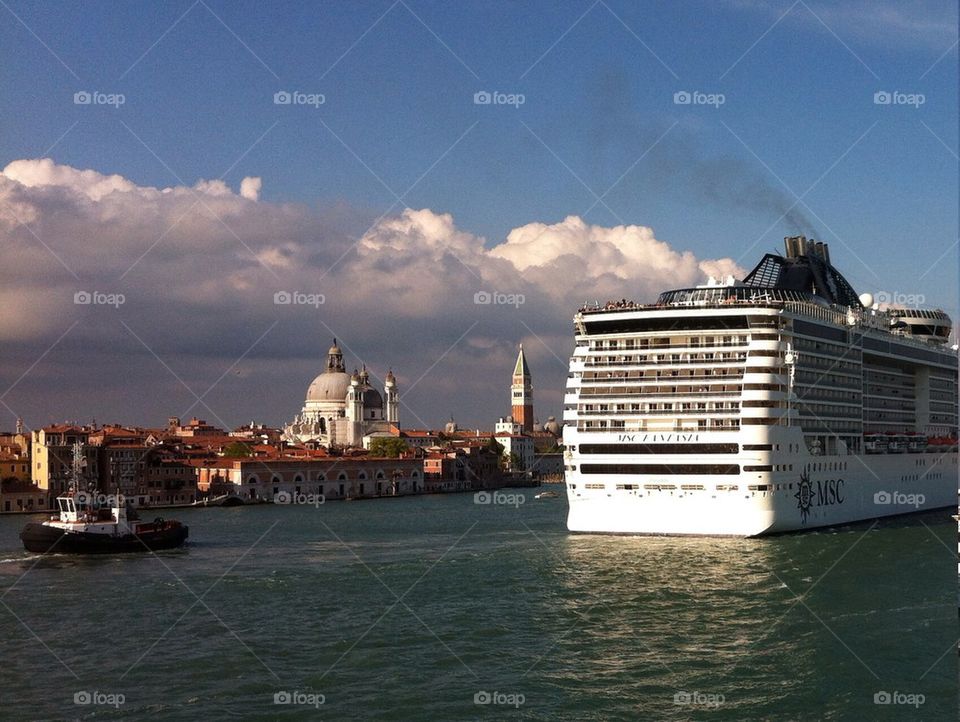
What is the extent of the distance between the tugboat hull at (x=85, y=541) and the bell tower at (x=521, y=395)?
373 ft

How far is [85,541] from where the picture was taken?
40.8 metres

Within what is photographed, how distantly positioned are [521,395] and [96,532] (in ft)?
379

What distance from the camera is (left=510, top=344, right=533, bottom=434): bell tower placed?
509 feet

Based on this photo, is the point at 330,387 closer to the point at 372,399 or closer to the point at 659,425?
the point at 372,399

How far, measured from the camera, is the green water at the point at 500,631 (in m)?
18.7

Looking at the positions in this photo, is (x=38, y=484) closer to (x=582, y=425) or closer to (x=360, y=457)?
(x=360, y=457)

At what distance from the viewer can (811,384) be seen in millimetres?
41906

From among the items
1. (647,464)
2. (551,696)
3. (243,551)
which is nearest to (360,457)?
(243,551)

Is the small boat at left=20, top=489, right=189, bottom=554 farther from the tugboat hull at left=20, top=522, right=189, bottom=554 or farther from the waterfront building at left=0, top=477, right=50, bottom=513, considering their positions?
the waterfront building at left=0, top=477, right=50, bottom=513

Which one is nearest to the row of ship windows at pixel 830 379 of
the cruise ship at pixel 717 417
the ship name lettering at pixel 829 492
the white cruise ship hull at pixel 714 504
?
the cruise ship at pixel 717 417

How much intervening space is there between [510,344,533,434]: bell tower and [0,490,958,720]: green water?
115480 millimetres

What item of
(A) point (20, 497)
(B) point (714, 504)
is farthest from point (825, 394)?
(A) point (20, 497)

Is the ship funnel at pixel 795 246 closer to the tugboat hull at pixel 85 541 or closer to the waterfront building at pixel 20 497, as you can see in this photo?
the tugboat hull at pixel 85 541

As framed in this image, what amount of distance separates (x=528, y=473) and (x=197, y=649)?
103151mm
